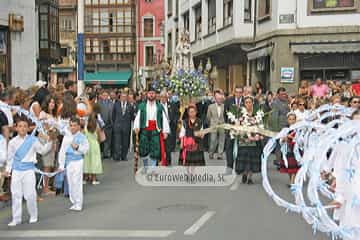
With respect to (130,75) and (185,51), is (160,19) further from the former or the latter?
(185,51)

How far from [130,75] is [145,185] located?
59.8 metres

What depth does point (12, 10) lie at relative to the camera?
21391 mm

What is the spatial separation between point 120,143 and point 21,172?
7.86m

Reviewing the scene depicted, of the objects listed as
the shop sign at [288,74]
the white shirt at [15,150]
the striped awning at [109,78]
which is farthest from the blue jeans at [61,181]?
the striped awning at [109,78]

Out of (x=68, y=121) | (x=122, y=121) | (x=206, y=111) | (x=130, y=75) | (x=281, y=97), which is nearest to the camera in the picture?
(x=68, y=121)

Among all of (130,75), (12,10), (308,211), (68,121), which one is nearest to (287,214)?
(308,211)

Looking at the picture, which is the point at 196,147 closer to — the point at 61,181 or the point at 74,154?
the point at 61,181

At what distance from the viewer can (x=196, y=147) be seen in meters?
12.7

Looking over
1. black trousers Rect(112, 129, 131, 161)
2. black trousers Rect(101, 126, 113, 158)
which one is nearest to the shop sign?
black trousers Rect(112, 129, 131, 161)

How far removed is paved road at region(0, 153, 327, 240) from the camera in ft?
26.4

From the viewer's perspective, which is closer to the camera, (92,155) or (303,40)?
(92,155)

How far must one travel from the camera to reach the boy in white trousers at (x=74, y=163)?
9.73 metres

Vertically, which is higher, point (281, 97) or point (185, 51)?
point (185, 51)

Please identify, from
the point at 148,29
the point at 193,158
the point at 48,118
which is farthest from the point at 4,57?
the point at 148,29
